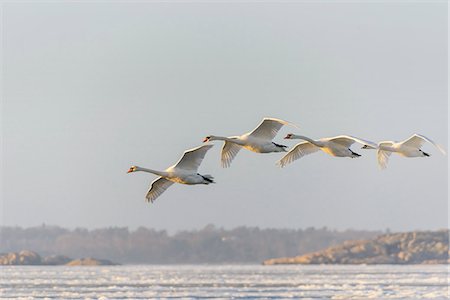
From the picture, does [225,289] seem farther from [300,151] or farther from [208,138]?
[208,138]

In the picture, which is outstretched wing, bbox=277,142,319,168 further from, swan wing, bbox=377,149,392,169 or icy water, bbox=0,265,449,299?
icy water, bbox=0,265,449,299

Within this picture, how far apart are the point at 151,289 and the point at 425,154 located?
30.2 meters

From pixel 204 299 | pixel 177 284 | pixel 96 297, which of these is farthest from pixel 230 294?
pixel 177 284

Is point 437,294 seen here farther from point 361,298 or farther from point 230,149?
point 230,149

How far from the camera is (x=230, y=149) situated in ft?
105

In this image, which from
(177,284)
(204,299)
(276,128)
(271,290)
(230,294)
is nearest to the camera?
(276,128)

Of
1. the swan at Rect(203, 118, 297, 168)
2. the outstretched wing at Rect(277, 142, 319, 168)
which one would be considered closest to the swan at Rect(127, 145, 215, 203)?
the swan at Rect(203, 118, 297, 168)

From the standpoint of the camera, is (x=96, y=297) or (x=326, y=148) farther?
(x=96, y=297)

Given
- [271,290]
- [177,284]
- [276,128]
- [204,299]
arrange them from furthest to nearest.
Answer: [177,284], [271,290], [204,299], [276,128]

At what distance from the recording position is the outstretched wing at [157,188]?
3167cm

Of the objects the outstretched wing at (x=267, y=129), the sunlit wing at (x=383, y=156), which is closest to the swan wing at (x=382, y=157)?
the sunlit wing at (x=383, y=156)

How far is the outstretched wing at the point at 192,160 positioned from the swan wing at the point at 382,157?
581 cm

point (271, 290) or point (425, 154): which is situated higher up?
point (425, 154)

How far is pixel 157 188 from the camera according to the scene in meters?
32.0
